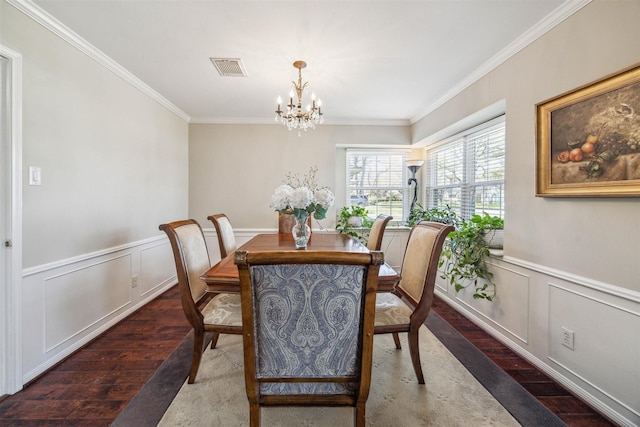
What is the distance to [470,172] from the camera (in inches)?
132

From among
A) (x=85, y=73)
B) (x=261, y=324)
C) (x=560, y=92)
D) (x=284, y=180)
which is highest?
(x=85, y=73)

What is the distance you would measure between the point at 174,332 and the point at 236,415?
1.29 metres

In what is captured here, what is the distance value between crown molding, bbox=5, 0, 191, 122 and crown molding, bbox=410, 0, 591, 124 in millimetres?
3274

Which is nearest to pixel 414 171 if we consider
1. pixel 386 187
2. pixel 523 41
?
pixel 386 187

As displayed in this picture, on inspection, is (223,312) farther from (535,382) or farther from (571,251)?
(571,251)

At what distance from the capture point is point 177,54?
2.40 metres

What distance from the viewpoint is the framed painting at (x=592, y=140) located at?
144 cm

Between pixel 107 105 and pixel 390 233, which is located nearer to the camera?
pixel 107 105

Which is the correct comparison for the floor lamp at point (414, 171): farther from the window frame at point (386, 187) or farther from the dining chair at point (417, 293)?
the dining chair at point (417, 293)

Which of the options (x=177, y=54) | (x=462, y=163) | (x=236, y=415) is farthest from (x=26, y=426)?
(x=462, y=163)

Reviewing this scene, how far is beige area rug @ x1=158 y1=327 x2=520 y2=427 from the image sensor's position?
1511 millimetres

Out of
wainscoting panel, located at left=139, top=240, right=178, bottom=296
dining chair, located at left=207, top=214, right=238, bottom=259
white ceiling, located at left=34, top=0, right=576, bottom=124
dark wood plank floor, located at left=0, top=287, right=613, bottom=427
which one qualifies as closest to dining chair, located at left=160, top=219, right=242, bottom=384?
dark wood plank floor, located at left=0, top=287, right=613, bottom=427

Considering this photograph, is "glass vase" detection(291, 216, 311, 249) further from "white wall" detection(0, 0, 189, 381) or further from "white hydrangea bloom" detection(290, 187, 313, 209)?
"white wall" detection(0, 0, 189, 381)

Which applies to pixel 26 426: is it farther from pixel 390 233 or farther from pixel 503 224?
pixel 390 233
